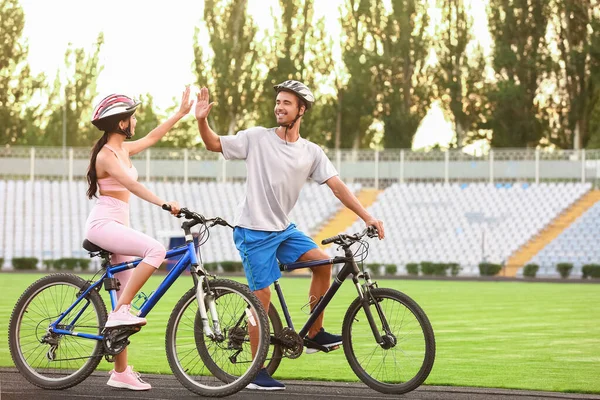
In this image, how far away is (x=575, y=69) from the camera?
173ft

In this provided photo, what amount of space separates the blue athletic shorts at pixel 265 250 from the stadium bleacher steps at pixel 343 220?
36940mm

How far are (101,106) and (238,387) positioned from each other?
83.6 inches

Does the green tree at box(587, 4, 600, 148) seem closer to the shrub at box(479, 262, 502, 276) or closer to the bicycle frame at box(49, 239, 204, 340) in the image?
the shrub at box(479, 262, 502, 276)

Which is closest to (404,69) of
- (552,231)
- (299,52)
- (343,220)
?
(299,52)

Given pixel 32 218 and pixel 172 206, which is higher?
pixel 172 206

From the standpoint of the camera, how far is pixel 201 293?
23.2 ft

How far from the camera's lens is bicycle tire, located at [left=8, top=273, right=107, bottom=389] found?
741 centimetres

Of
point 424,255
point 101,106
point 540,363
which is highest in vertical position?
point 101,106

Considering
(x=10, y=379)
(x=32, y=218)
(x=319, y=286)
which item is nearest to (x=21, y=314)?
(x=10, y=379)

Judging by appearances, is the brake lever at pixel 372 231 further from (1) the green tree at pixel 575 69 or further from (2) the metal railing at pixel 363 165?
(1) the green tree at pixel 575 69

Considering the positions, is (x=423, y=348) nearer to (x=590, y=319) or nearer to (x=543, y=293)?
(x=590, y=319)

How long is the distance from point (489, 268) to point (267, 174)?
106 feet

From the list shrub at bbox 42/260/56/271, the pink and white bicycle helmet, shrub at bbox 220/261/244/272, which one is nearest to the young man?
the pink and white bicycle helmet

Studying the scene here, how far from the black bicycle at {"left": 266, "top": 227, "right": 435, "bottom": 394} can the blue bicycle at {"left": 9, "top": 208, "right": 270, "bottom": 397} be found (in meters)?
0.46
